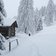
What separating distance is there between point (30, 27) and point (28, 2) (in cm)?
774

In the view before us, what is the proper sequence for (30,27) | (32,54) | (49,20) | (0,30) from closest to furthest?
1. (32,54)
2. (0,30)
3. (30,27)
4. (49,20)

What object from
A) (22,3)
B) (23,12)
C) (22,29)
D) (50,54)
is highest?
(22,3)

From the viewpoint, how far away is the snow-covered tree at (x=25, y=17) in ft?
118

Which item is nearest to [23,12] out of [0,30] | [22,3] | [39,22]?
[22,3]

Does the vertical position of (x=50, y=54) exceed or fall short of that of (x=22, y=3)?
it falls short

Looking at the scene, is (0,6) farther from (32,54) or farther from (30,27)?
(32,54)

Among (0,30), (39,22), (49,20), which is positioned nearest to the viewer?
(0,30)

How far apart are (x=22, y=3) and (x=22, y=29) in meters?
8.04

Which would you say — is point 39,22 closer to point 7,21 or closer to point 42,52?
point 7,21

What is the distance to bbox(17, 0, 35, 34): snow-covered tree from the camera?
36031mm

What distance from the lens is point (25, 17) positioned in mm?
36500

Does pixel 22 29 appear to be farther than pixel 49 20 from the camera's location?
No

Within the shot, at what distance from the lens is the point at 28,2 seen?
3694 centimetres

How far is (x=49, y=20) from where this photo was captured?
2429 inches
